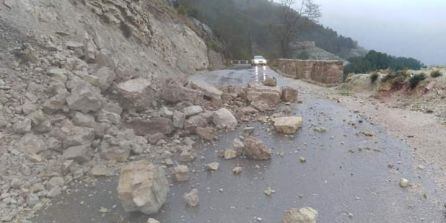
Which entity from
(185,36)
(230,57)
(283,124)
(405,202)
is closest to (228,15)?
(230,57)

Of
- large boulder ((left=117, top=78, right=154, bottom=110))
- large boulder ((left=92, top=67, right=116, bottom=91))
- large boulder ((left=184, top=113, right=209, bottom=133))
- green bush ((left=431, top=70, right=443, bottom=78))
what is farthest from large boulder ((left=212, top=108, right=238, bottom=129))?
green bush ((left=431, top=70, right=443, bottom=78))

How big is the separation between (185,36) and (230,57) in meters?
21.0

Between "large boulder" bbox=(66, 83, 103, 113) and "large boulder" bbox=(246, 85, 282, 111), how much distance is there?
21.1ft

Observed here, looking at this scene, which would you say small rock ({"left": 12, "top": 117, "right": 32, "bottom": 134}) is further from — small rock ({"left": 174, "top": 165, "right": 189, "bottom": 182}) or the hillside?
the hillside

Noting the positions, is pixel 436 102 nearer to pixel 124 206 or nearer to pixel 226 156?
pixel 226 156

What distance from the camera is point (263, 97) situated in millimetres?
15969

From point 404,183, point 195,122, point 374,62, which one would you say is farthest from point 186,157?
point 374,62

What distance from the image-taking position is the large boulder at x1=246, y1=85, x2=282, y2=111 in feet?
50.5

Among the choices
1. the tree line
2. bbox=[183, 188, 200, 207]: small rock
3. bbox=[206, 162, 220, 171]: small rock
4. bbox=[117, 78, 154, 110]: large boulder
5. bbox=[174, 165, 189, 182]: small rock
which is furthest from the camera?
the tree line

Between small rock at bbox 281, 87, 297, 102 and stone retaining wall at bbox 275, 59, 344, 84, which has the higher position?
small rock at bbox 281, 87, 297, 102

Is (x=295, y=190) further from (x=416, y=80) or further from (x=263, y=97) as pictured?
(x=416, y=80)

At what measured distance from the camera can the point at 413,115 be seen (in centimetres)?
1638

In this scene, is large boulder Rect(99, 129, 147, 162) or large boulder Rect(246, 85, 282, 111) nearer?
large boulder Rect(99, 129, 147, 162)

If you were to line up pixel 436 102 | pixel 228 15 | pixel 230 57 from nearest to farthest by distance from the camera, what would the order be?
pixel 436 102
pixel 230 57
pixel 228 15
